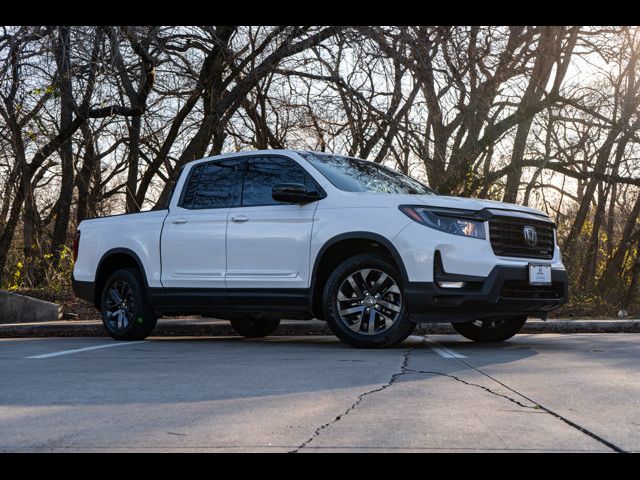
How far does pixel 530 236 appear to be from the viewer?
918cm

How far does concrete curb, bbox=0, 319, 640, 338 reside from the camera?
12.0 metres

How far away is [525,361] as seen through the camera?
8.02 metres

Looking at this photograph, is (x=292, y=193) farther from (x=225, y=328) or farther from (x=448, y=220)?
(x=225, y=328)

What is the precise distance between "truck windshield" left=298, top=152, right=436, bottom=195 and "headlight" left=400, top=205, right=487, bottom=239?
0.81 metres

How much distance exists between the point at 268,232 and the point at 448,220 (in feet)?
6.26

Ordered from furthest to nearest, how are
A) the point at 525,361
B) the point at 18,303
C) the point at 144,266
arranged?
the point at 18,303 < the point at 144,266 < the point at 525,361

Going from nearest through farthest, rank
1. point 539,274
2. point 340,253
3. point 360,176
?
point 539,274 < point 340,253 < point 360,176

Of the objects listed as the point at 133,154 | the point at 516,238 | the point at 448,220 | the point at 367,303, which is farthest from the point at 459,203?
the point at 133,154

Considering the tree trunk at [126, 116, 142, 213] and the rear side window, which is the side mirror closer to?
the rear side window

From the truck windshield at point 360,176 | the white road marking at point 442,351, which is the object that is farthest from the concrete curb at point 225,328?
the truck windshield at point 360,176
